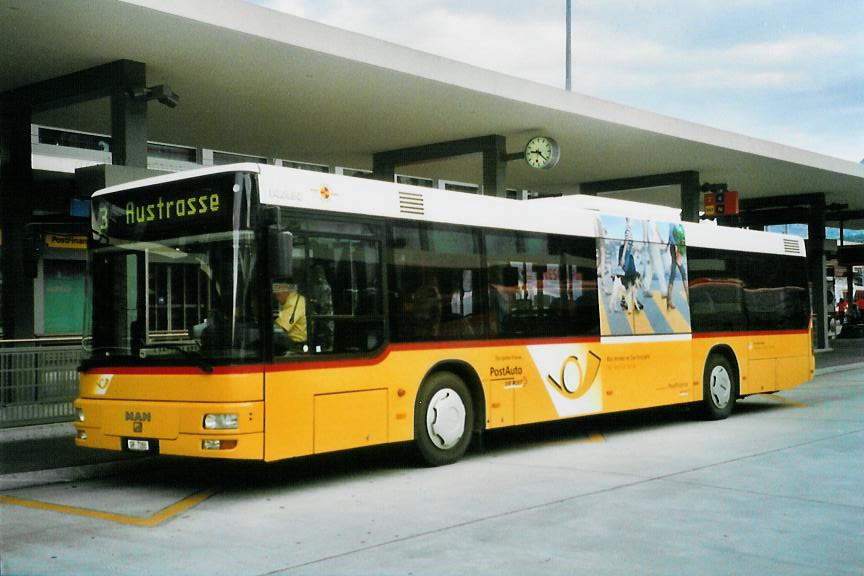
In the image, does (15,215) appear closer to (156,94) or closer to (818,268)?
(156,94)

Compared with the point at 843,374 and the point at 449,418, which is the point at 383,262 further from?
the point at 843,374

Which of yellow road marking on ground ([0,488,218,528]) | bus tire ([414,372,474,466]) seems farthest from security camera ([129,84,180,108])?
yellow road marking on ground ([0,488,218,528])

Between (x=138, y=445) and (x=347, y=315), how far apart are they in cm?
223

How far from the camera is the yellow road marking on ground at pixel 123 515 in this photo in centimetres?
763

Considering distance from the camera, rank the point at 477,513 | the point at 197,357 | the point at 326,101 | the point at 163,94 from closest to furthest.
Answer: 1. the point at 477,513
2. the point at 197,357
3. the point at 163,94
4. the point at 326,101

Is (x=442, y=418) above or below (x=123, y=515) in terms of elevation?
above

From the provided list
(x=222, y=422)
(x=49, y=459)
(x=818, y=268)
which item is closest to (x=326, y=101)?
(x=49, y=459)

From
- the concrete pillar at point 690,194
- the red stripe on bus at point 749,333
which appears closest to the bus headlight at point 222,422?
the red stripe on bus at point 749,333

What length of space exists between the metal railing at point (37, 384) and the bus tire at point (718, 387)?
28.7ft

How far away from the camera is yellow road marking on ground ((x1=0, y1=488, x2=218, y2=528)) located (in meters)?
7.63

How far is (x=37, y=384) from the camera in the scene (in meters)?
12.4

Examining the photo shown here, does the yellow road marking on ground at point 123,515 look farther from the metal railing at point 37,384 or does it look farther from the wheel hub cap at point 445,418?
the metal railing at point 37,384

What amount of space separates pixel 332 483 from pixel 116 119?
7.24 meters

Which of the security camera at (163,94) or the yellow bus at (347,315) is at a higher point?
the security camera at (163,94)
